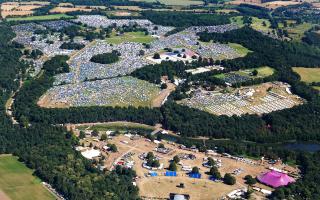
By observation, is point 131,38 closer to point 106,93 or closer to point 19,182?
point 106,93

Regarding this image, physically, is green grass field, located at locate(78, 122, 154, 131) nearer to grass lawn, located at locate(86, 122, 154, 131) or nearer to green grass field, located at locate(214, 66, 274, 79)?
grass lawn, located at locate(86, 122, 154, 131)

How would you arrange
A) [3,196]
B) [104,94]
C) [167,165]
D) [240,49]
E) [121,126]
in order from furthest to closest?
1. [240,49]
2. [104,94]
3. [121,126]
4. [167,165]
5. [3,196]

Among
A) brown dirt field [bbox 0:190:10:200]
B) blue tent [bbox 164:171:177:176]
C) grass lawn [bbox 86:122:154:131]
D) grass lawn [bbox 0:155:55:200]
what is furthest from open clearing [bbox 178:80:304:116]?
brown dirt field [bbox 0:190:10:200]

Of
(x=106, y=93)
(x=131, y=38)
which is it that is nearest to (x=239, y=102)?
(x=106, y=93)

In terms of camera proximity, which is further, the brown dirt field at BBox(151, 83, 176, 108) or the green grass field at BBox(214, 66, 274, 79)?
the green grass field at BBox(214, 66, 274, 79)

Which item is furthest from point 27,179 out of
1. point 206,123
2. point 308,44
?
point 308,44

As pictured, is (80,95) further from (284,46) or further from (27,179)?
(284,46)
